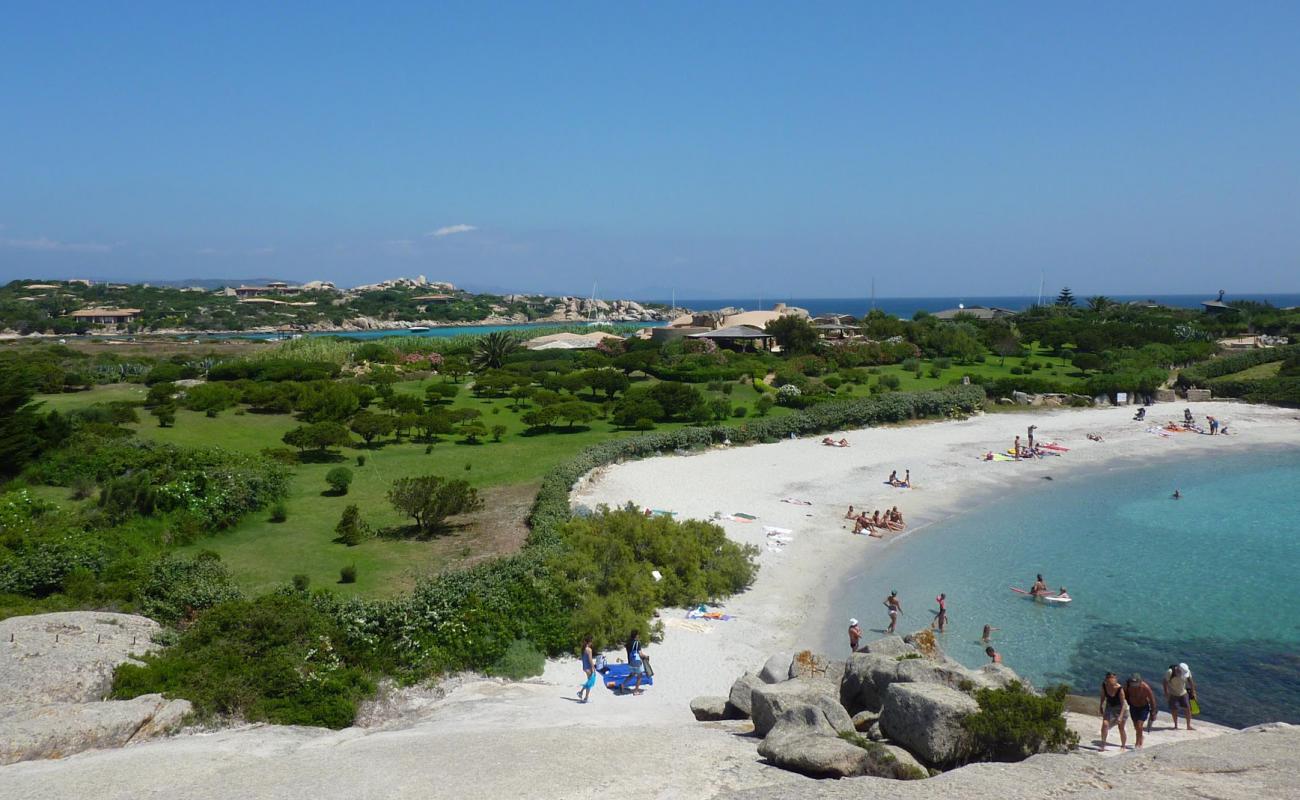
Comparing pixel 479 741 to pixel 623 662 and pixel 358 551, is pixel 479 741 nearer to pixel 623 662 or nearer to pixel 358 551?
pixel 623 662

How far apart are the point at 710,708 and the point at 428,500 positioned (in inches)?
475

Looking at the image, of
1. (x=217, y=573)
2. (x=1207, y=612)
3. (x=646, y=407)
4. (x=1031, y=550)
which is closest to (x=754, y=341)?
(x=646, y=407)

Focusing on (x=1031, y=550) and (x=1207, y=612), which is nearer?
(x=1207, y=612)

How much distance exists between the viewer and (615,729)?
1099 centimetres

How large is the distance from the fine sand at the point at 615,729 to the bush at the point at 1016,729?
2086 mm

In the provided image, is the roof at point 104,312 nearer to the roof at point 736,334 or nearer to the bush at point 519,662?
the roof at point 736,334

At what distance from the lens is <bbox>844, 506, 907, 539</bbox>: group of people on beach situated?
23.6 m

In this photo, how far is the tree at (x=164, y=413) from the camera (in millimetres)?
32406

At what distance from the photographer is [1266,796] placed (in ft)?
24.0

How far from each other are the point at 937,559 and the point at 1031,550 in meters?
3.14

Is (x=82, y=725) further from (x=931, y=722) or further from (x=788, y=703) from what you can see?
(x=931, y=722)

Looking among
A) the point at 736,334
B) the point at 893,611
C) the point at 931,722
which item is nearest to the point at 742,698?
the point at 931,722

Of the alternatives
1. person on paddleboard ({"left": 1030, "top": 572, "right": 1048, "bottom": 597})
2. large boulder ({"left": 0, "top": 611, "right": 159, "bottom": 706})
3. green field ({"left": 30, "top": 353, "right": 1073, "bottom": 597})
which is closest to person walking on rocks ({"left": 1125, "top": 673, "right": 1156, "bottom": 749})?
person on paddleboard ({"left": 1030, "top": 572, "right": 1048, "bottom": 597})

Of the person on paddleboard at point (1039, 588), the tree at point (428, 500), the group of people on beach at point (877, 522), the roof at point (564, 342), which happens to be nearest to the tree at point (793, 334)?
the roof at point (564, 342)
